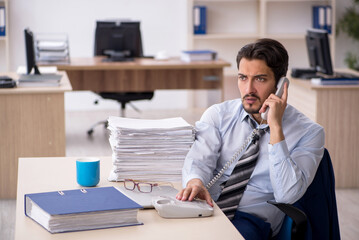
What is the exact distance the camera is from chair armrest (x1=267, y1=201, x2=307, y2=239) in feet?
6.38

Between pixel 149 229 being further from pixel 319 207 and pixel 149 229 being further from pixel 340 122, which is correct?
pixel 340 122

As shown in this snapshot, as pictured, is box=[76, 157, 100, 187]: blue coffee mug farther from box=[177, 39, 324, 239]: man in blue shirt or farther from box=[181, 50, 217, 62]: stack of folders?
box=[181, 50, 217, 62]: stack of folders

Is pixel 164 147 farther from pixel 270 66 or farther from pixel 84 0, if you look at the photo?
pixel 84 0

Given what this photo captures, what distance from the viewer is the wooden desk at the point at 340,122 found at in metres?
4.30

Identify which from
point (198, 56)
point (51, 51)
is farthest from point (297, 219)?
point (51, 51)

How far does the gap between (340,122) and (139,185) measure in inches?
102

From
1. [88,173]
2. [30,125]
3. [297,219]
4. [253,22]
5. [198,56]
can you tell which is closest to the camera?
[297,219]

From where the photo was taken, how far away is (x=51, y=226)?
1.64 metres

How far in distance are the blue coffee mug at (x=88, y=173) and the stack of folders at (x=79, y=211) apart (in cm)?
24

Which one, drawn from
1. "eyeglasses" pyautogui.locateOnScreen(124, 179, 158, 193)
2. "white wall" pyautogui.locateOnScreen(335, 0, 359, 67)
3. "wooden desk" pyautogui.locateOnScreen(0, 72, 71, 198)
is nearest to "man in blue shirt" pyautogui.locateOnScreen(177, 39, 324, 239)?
"eyeglasses" pyautogui.locateOnScreen(124, 179, 158, 193)

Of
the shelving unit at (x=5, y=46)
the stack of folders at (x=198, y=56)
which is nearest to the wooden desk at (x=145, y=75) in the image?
the stack of folders at (x=198, y=56)

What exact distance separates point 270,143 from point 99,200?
635mm

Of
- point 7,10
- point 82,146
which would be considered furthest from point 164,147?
point 7,10

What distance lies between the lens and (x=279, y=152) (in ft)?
6.61
